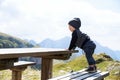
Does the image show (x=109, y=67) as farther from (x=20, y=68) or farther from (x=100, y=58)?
(x=20, y=68)

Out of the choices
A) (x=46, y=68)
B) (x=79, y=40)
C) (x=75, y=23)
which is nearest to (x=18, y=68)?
(x=46, y=68)

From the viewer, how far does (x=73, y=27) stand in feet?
31.4

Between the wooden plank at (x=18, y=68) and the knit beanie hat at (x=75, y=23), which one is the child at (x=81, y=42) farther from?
the wooden plank at (x=18, y=68)

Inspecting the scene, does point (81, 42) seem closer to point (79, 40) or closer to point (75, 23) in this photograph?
point (79, 40)

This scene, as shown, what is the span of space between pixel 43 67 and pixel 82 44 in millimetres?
1459

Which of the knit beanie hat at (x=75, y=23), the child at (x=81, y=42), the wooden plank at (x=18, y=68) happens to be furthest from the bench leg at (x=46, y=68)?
the knit beanie hat at (x=75, y=23)

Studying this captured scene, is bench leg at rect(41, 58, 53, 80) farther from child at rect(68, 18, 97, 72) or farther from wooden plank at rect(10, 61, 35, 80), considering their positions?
wooden plank at rect(10, 61, 35, 80)

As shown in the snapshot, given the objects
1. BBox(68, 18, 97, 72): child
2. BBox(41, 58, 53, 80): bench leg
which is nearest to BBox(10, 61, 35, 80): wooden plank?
BBox(41, 58, 53, 80): bench leg

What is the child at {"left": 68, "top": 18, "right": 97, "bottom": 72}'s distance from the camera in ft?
31.0

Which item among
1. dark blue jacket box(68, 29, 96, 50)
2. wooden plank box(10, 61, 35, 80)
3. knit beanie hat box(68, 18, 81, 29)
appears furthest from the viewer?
wooden plank box(10, 61, 35, 80)

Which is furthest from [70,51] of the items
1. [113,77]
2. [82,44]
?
[113,77]

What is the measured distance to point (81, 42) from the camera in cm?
958

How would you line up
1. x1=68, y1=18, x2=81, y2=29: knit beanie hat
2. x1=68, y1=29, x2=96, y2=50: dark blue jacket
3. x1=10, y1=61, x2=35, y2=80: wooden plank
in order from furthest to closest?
x1=10, y1=61, x2=35, y2=80: wooden plank, x1=68, y1=18, x2=81, y2=29: knit beanie hat, x1=68, y1=29, x2=96, y2=50: dark blue jacket

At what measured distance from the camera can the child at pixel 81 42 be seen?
9445mm
